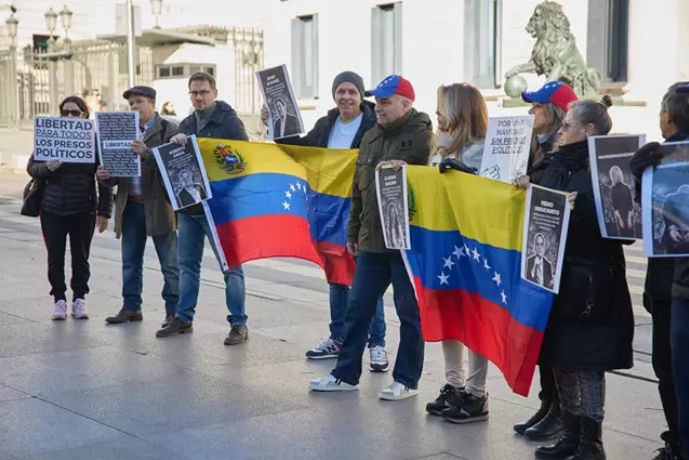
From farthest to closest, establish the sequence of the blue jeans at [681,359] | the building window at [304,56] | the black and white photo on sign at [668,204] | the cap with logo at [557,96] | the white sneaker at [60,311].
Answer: the building window at [304,56] → the white sneaker at [60,311] → the cap with logo at [557,96] → the blue jeans at [681,359] → the black and white photo on sign at [668,204]

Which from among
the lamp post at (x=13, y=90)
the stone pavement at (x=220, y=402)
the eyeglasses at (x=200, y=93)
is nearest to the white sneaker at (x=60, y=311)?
the stone pavement at (x=220, y=402)

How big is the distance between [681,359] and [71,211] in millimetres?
5827

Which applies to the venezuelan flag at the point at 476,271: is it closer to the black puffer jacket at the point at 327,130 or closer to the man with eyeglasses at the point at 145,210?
the black puffer jacket at the point at 327,130

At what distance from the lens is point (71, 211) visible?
30.6ft

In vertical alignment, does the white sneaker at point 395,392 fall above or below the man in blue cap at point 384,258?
below

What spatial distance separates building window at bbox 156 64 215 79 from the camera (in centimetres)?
3441

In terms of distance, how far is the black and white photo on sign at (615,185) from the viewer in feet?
17.0

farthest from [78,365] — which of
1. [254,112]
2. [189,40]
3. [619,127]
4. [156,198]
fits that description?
[189,40]

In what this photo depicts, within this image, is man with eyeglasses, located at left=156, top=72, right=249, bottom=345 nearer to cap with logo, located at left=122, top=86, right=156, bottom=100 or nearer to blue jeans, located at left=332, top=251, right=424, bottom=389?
cap with logo, located at left=122, top=86, right=156, bottom=100

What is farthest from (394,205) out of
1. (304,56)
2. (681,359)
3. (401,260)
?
(304,56)

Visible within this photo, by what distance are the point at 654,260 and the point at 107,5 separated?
4670cm

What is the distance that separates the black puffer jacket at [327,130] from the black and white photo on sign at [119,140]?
1249 mm

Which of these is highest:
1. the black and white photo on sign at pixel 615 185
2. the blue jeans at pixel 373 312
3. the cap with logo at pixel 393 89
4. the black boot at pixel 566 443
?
the cap with logo at pixel 393 89

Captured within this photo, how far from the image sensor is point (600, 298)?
5371 millimetres
